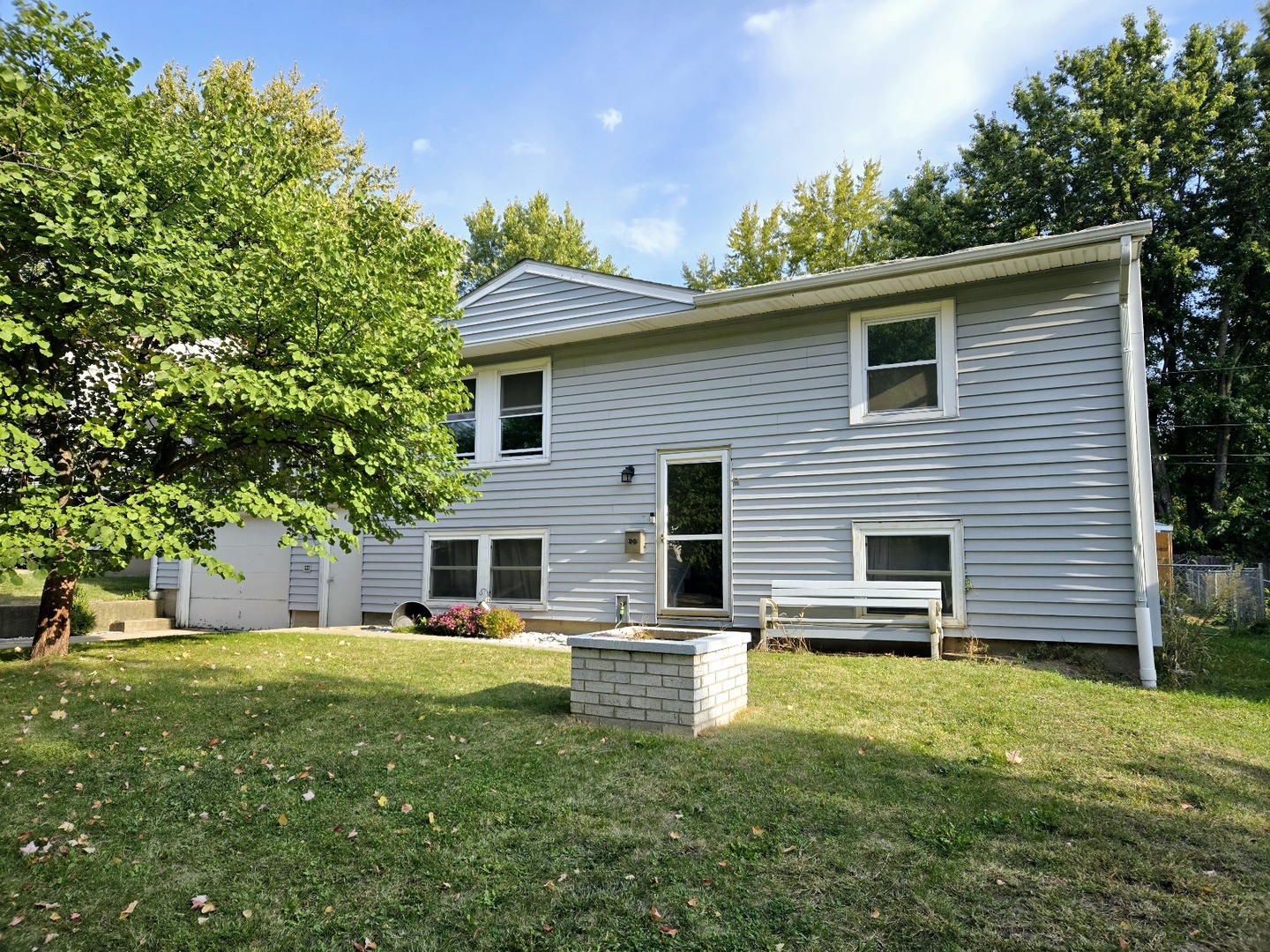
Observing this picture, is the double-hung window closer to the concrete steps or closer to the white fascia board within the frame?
the white fascia board

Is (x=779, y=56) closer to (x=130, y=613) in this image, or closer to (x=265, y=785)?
Result: (x=265, y=785)

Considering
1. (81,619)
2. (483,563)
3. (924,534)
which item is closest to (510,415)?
(483,563)

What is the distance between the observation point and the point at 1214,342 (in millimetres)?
22391

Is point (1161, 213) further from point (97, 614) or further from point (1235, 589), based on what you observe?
point (97, 614)

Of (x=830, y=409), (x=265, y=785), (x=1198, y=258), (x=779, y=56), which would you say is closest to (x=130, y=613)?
(x=265, y=785)

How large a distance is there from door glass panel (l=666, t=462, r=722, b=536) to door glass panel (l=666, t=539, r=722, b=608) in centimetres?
17

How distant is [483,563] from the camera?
12.0 metres

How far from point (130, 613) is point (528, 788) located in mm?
12784

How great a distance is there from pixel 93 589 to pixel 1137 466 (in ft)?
61.1

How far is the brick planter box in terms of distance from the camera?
5102 millimetres

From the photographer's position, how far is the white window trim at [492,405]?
11.8 metres

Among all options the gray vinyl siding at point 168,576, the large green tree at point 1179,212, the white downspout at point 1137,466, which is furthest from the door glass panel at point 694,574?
the large green tree at point 1179,212

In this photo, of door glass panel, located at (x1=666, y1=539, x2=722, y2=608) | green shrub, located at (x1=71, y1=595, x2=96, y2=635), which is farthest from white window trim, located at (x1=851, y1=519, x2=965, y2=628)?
green shrub, located at (x1=71, y1=595, x2=96, y2=635)

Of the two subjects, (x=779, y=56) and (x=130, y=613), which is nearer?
(x=779, y=56)
